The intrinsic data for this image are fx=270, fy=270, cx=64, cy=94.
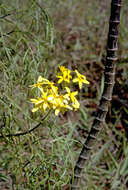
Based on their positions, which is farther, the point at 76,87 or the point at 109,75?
the point at 76,87

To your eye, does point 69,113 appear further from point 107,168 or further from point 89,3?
point 89,3

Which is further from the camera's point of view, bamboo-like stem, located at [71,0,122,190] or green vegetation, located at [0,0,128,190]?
green vegetation, located at [0,0,128,190]

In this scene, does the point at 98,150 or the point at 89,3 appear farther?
the point at 89,3

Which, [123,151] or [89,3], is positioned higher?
[89,3]

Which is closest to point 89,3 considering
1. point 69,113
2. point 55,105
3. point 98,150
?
point 69,113

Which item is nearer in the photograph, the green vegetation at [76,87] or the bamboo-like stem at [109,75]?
the bamboo-like stem at [109,75]

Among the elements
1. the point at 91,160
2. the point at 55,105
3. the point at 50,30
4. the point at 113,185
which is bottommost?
the point at 113,185

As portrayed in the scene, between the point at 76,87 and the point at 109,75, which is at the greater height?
the point at 109,75

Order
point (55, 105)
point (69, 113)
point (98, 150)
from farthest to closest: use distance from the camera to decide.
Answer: point (69, 113), point (98, 150), point (55, 105)
